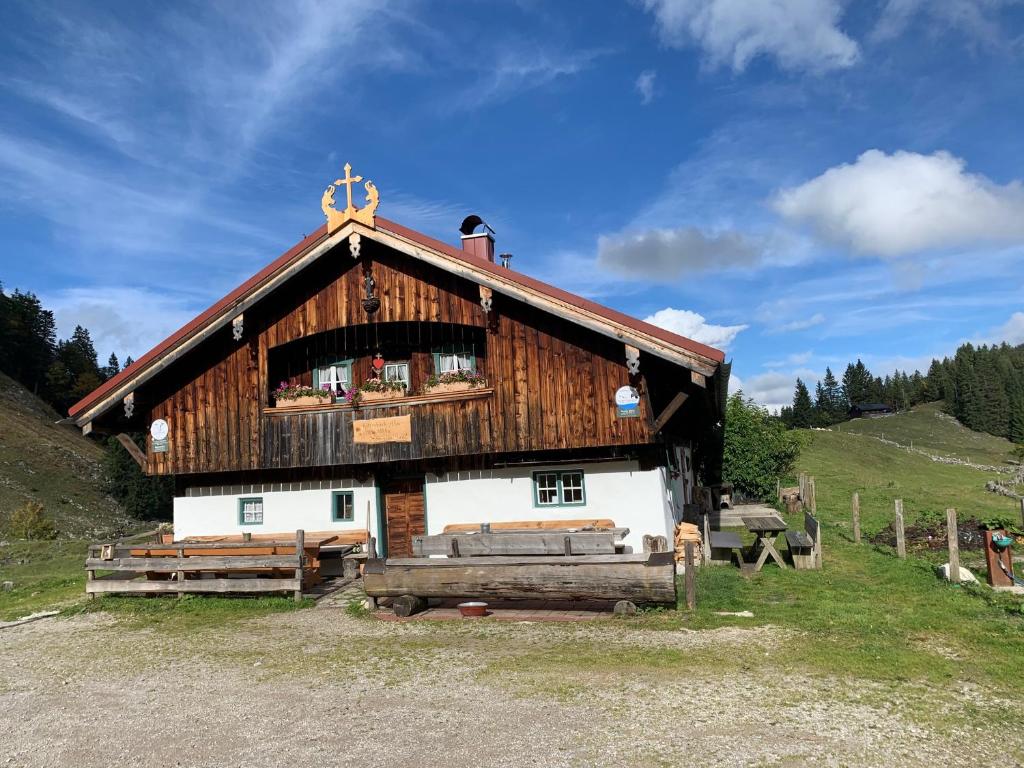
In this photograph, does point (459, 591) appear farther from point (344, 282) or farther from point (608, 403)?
point (344, 282)

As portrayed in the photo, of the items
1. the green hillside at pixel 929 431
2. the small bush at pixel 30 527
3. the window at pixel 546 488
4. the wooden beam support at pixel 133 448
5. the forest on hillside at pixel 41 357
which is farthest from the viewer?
the green hillside at pixel 929 431

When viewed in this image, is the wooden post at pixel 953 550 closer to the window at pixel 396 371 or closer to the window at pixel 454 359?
the window at pixel 454 359

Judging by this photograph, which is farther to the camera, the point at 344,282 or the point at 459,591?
the point at 344,282

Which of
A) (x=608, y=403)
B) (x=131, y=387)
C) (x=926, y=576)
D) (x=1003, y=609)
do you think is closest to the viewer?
(x=1003, y=609)

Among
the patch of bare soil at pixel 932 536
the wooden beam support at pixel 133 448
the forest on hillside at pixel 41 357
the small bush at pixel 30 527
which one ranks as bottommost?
the small bush at pixel 30 527

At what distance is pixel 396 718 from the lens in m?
6.78

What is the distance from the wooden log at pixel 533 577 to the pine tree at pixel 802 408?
15444 centimetres

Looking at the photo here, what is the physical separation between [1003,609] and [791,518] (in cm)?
1729

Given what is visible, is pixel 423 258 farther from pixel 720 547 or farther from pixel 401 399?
pixel 720 547

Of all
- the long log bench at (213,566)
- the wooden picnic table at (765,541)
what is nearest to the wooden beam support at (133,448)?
the long log bench at (213,566)

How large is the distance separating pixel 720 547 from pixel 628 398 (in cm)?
374

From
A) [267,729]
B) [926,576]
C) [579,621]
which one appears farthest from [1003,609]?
[267,729]

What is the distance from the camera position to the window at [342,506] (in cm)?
1686

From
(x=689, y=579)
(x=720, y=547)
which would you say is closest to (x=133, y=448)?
(x=689, y=579)
